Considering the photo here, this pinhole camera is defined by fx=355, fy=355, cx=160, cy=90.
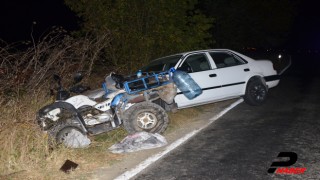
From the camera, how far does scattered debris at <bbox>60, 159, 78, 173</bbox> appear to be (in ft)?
16.5

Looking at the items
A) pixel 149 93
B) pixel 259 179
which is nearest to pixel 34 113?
pixel 149 93

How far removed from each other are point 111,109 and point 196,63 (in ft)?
8.66

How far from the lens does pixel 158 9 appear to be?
1105 cm

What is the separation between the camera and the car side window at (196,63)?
815 centimetres

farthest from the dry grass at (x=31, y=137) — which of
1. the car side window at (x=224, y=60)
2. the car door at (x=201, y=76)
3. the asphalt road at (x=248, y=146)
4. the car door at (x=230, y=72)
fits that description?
the car side window at (x=224, y=60)

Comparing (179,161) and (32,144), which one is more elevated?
(32,144)

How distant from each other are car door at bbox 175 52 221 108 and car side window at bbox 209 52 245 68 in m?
0.24

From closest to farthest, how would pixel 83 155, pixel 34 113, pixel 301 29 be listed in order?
pixel 83 155
pixel 34 113
pixel 301 29

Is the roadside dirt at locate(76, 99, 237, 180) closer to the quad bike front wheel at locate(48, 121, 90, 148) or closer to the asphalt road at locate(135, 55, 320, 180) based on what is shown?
the asphalt road at locate(135, 55, 320, 180)

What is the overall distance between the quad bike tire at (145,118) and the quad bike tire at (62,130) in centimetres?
92

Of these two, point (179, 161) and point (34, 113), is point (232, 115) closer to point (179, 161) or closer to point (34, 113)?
point (179, 161)

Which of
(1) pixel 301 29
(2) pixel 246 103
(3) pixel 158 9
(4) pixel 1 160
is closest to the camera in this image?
(4) pixel 1 160

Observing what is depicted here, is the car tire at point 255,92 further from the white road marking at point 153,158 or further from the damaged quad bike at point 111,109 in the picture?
the damaged quad bike at point 111,109

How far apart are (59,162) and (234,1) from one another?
23.2m
